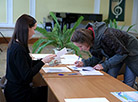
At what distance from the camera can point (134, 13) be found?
10430 millimetres

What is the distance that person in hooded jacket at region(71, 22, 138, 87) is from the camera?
2.14 metres

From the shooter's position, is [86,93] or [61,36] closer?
[86,93]

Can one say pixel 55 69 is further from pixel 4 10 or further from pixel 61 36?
pixel 4 10

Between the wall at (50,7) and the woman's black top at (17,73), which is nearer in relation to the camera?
the woman's black top at (17,73)

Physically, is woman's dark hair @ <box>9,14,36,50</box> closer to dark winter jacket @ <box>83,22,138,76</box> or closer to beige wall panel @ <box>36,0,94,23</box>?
dark winter jacket @ <box>83,22,138,76</box>

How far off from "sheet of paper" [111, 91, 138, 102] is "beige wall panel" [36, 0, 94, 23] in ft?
25.0

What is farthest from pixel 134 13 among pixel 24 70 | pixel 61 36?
pixel 24 70

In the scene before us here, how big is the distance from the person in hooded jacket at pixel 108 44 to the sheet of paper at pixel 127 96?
2.07 feet

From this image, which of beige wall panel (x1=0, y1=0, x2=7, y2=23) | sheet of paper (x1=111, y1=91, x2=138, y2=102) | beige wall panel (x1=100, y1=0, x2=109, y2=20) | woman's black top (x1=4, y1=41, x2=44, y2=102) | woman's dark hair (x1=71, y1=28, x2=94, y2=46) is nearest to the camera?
sheet of paper (x1=111, y1=91, x2=138, y2=102)

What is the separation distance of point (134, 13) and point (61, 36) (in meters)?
7.77

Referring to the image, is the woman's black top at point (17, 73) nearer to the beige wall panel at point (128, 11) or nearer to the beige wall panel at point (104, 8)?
the beige wall panel at point (104, 8)

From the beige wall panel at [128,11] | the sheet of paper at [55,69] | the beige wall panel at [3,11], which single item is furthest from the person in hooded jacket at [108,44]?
the beige wall panel at [128,11]

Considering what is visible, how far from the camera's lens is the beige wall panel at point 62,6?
8.88m

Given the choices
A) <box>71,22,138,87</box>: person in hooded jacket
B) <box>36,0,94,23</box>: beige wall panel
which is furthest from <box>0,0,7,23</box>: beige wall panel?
<box>71,22,138,87</box>: person in hooded jacket
